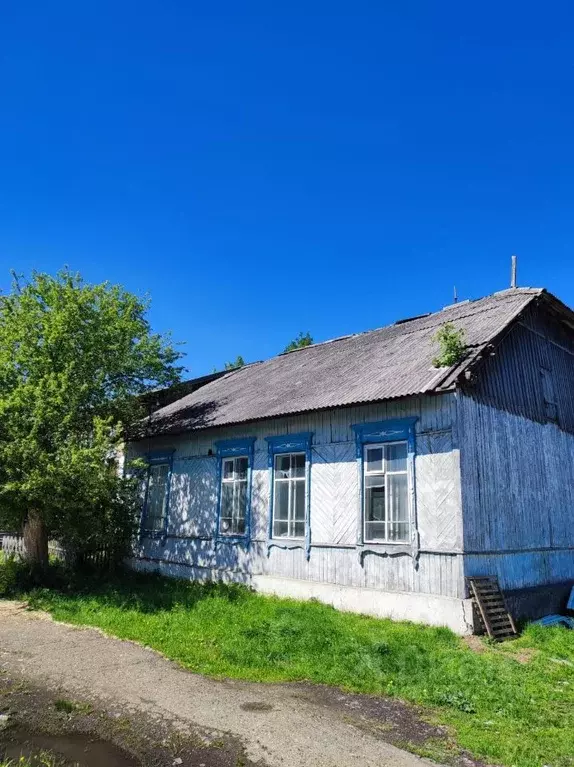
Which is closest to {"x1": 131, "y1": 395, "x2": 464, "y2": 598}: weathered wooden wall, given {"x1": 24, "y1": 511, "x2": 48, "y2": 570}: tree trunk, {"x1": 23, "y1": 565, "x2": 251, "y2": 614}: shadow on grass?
{"x1": 23, "y1": 565, "x2": 251, "y2": 614}: shadow on grass

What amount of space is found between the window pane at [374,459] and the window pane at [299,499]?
1.94 meters

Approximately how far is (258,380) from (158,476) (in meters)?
4.46

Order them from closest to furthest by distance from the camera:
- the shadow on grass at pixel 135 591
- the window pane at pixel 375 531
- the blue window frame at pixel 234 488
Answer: the window pane at pixel 375 531 → the shadow on grass at pixel 135 591 → the blue window frame at pixel 234 488

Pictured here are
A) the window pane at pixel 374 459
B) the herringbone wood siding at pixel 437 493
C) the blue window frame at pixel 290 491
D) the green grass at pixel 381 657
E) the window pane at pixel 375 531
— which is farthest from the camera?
the blue window frame at pixel 290 491

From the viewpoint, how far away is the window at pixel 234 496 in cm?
1378

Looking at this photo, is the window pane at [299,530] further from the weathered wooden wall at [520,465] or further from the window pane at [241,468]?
the weathered wooden wall at [520,465]

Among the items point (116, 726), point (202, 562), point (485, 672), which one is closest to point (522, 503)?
point (485, 672)

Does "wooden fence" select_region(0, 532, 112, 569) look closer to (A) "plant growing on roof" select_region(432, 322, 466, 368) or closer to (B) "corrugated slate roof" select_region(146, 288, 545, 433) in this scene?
(B) "corrugated slate roof" select_region(146, 288, 545, 433)

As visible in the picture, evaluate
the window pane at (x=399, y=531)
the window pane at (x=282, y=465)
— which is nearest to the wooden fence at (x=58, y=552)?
the window pane at (x=282, y=465)

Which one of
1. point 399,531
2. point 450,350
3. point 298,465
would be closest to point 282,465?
point 298,465

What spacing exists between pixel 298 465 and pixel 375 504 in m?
2.37

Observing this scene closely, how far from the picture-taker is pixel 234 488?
14.1 metres

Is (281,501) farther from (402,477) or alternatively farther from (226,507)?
(402,477)

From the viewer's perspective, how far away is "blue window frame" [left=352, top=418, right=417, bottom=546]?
1044cm
